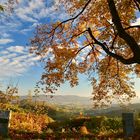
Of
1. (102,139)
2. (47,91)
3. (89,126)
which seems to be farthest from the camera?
(89,126)

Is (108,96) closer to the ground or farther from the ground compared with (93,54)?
closer to the ground

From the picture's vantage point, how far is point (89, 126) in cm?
3061

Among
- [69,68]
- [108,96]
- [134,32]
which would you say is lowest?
[108,96]

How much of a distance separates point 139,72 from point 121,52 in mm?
1922

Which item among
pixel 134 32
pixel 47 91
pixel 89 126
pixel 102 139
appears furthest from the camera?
pixel 89 126

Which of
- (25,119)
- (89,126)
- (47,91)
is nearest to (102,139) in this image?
(47,91)

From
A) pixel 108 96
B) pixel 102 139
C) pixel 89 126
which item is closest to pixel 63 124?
pixel 89 126

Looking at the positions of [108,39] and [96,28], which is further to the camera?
[96,28]

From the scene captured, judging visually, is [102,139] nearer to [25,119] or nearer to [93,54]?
[93,54]

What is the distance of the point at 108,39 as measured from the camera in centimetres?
2392

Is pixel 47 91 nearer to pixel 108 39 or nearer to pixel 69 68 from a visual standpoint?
pixel 69 68

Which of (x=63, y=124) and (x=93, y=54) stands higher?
(x=93, y=54)

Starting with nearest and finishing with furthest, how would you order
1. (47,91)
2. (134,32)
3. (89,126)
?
(134,32)
(47,91)
(89,126)

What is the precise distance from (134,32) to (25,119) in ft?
44.3
